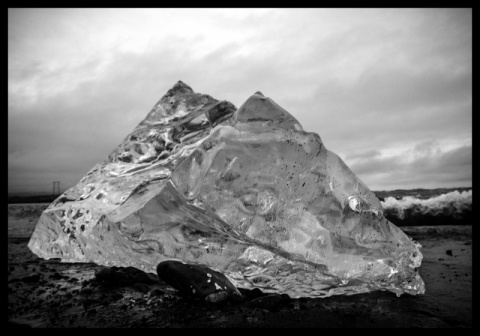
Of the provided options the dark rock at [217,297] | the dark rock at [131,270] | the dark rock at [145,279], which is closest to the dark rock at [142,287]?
the dark rock at [145,279]

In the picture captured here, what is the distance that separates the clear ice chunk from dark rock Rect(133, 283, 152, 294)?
28 cm

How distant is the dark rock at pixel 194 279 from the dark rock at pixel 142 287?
0.60 ft

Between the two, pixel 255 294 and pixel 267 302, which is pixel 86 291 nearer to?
pixel 255 294

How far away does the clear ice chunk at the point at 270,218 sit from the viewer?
8.80 ft

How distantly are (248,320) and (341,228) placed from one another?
41.9 inches

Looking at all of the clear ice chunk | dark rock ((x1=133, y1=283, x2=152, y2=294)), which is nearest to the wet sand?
dark rock ((x1=133, y1=283, x2=152, y2=294))

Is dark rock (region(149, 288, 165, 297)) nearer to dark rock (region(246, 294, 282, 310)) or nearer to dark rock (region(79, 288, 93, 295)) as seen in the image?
dark rock (region(79, 288, 93, 295))

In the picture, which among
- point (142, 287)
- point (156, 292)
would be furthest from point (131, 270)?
point (156, 292)

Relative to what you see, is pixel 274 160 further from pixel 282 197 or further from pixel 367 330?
pixel 367 330

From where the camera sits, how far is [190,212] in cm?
279

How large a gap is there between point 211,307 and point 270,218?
2.58 ft

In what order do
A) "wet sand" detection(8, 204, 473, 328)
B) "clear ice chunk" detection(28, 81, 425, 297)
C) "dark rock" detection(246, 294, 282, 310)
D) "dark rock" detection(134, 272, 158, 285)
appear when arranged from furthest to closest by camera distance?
1. "dark rock" detection(134, 272, 158, 285)
2. "clear ice chunk" detection(28, 81, 425, 297)
3. "dark rock" detection(246, 294, 282, 310)
4. "wet sand" detection(8, 204, 473, 328)

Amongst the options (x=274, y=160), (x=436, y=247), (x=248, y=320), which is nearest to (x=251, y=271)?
(x=248, y=320)

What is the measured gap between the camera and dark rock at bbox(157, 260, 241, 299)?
8.43 feet
